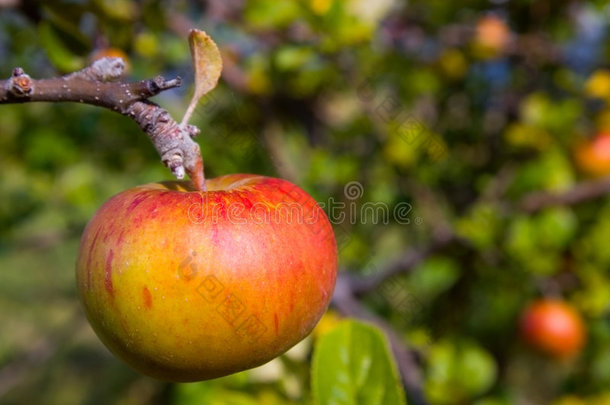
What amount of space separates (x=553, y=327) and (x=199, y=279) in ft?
4.42

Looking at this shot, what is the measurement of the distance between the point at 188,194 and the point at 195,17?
137 cm

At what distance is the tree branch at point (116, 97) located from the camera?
1.46ft

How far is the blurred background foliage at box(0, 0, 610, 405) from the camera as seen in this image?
109cm

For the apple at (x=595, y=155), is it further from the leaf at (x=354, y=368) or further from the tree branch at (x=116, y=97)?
the tree branch at (x=116, y=97)

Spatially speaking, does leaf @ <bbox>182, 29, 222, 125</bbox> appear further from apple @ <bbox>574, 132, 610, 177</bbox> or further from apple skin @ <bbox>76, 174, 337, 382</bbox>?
apple @ <bbox>574, 132, 610, 177</bbox>

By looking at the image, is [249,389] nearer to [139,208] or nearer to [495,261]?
[139,208]

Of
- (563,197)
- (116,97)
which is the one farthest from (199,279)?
(563,197)

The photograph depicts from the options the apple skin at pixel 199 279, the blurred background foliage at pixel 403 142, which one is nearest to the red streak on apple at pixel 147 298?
the apple skin at pixel 199 279

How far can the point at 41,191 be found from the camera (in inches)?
62.0

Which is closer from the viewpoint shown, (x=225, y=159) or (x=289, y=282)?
(x=289, y=282)

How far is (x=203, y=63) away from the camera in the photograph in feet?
1.63

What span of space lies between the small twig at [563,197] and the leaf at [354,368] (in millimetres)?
843

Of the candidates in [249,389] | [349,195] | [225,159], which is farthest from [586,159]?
[249,389]

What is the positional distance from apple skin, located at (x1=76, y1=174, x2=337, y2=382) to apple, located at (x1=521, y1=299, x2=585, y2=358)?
1248 mm
